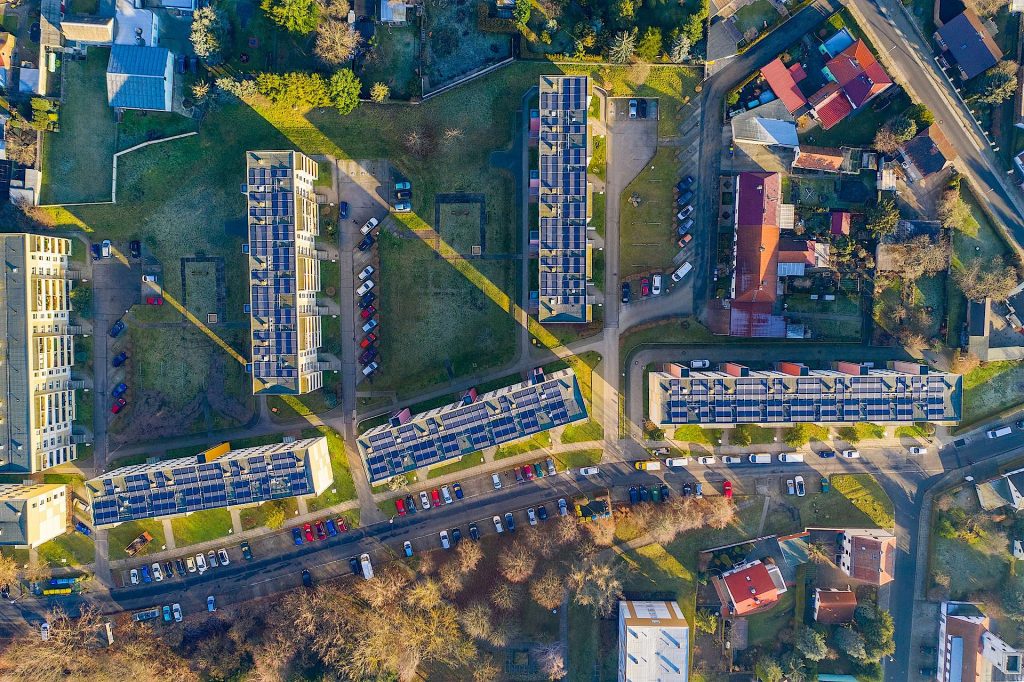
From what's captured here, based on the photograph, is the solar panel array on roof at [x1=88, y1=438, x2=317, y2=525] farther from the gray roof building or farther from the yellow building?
the gray roof building

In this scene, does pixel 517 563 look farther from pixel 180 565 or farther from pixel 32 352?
pixel 32 352

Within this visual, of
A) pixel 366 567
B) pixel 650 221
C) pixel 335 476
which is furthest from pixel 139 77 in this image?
pixel 366 567

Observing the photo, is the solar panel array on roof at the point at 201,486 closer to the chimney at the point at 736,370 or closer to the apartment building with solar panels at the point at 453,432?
the apartment building with solar panels at the point at 453,432

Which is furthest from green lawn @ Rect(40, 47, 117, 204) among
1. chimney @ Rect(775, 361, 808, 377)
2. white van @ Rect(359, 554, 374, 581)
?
chimney @ Rect(775, 361, 808, 377)

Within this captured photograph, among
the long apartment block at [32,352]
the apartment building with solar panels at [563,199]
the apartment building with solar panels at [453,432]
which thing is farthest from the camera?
the long apartment block at [32,352]

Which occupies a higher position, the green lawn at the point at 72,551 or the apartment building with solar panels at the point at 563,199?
the apartment building with solar panels at the point at 563,199

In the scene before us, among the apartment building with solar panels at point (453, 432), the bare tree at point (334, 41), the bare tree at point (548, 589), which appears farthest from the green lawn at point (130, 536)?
the bare tree at point (334, 41)

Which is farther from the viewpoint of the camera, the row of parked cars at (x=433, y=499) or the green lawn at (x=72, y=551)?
the green lawn at (x=72, y=551)
